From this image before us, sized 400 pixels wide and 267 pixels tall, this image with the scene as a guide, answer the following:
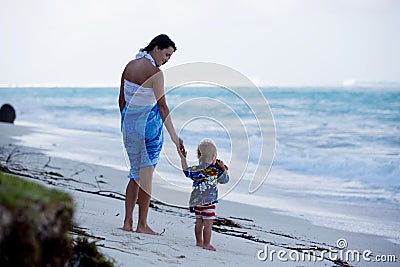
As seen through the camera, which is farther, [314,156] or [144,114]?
[314,156]

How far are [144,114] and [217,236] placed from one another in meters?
1.39

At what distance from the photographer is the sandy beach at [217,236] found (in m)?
3.93

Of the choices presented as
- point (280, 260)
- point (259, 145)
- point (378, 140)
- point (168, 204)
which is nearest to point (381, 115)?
point (378, 140)

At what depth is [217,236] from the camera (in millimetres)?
5184

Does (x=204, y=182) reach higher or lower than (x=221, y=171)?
lower

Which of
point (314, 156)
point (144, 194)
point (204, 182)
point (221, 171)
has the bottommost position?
point (144, 194)

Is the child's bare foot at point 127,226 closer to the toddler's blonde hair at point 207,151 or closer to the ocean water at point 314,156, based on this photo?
the toddler's blonde hair at point 207,151

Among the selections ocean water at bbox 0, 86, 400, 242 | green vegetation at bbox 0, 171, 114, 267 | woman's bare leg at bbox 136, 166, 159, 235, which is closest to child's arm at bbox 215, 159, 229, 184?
woman's bare leg at bbox 136, 166, 159, 235

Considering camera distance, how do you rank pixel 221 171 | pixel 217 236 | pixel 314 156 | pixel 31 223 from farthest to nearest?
pixel 314 156 → pixel 217 236 → pixel 221 171 → pixel 31 223

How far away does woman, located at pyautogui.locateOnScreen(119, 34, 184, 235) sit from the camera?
4.54 metres

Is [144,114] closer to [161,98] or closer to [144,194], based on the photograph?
[161,98]

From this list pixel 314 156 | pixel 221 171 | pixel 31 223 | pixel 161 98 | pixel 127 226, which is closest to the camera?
pixel 31 223

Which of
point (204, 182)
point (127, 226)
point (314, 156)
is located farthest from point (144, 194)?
point (314, 156)

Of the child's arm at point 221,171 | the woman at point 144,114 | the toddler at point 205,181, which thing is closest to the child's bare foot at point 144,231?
the woman at point 144,114
